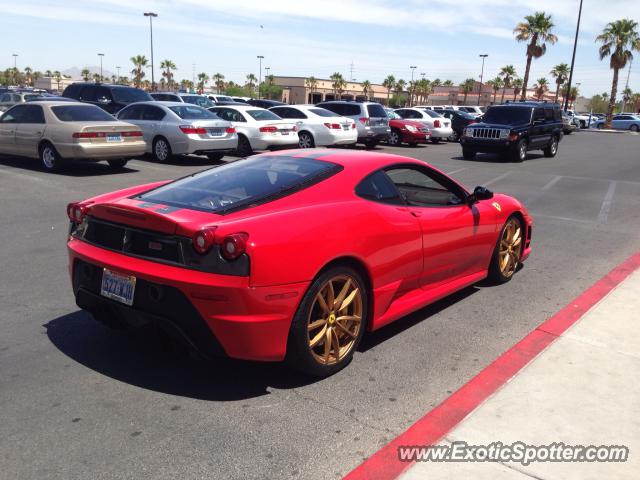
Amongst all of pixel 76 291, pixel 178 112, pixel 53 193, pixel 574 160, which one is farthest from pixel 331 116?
pixel 76 291

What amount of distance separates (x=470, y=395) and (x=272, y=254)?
59.6 inches

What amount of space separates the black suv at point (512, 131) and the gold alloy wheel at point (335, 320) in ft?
54.6

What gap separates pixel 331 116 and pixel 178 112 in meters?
6.20

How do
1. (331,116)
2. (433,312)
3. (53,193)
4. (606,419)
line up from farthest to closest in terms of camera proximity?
(331,116)
(53,193)
(433,312)
(606,419)

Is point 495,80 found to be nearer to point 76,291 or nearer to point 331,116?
point 331,116

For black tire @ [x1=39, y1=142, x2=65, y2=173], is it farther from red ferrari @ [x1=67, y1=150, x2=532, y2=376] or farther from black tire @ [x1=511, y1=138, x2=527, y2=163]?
black tire @ [x1=511, y1=138, x2=527, y2=163]

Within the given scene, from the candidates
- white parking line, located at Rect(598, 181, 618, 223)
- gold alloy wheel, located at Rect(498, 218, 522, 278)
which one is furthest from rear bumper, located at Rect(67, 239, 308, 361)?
white parking line, located at Rect(598, 181, 618, 223)

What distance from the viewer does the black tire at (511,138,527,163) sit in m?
19.2

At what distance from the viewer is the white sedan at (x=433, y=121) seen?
Answer: 26.5m

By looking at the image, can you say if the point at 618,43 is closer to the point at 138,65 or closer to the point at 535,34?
the point at 535,34

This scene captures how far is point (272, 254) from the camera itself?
11.0 feet

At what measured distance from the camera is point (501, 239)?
18.9ft

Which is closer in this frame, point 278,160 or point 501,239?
point 278,160

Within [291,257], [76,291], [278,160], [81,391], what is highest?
[278,160]
